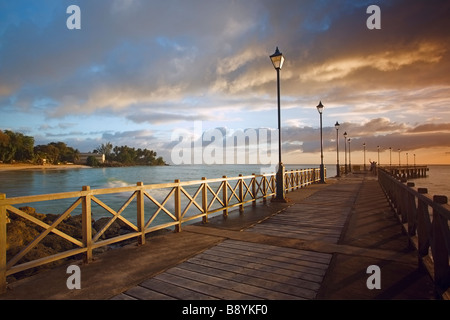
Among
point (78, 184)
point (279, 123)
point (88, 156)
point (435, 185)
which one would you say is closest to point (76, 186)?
point (78, 184)

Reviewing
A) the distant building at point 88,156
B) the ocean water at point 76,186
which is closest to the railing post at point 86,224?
the ocean water at point 76,186

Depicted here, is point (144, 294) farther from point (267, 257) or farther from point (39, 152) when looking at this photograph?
point (39, 152)

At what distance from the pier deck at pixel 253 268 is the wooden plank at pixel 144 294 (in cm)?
1

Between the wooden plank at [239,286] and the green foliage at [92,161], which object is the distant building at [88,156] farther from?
the wooden plank at [239,286]

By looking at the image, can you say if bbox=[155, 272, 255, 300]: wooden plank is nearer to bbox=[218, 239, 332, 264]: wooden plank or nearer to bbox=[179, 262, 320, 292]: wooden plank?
bbox=[179, 262, 320, 292]: wooden plank

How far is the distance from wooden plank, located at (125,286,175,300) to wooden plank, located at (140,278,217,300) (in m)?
0.05

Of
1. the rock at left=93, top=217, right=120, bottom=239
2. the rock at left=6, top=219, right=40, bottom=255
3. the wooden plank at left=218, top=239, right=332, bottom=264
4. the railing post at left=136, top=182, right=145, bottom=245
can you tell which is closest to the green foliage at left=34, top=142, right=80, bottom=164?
the rock at left=93, top=217, right=120, bottom=239

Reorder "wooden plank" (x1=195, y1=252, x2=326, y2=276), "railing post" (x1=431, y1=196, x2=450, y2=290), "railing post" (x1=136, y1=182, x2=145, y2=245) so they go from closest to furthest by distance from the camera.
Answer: "railing post" (x1=431, y1=196, x2=450, y2=290), "wooden plank" (x1=195, y1=252, x2=326, y2=276), "railing post" (x1=136, y1=182, x2=145, y2=245)

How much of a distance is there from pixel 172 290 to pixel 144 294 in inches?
13.5

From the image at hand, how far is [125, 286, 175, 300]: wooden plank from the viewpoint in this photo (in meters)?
2.92

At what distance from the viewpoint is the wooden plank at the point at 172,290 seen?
2932 mm
